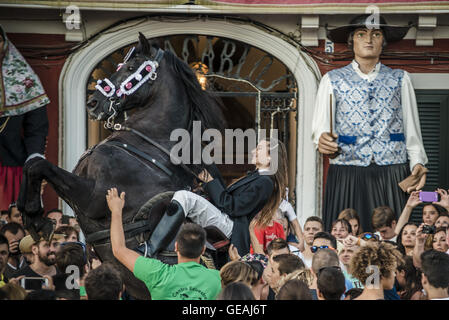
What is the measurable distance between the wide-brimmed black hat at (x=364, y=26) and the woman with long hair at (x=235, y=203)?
10.5 ft

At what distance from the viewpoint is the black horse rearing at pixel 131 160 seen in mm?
5664

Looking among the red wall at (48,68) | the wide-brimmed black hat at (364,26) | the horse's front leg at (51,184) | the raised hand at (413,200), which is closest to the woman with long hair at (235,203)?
the horse's front leg at (51,184)

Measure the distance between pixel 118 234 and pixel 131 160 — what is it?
0.90 meters

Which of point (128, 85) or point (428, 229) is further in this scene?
point (428, 229)

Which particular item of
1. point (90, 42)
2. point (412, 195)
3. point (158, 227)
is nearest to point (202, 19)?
point (90, 42)

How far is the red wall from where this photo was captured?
9742 mm

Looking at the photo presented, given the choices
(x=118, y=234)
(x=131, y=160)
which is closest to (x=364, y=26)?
(x=131, y=160)

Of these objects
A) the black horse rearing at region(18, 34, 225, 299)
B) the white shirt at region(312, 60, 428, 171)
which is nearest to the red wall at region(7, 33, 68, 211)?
the white shirt at region(312, 60, 428, 171)

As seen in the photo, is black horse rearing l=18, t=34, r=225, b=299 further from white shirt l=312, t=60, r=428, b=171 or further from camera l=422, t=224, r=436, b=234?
white shirt l=312, t=60, r=428, b=171

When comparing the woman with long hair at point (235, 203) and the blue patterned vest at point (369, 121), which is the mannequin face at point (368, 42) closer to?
the blue patterned vest at point (369, 121)

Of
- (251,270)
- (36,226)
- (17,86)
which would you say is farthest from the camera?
(17,86)

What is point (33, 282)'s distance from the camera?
576 centimetres

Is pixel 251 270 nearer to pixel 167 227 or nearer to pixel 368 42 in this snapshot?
pixel 167 227
